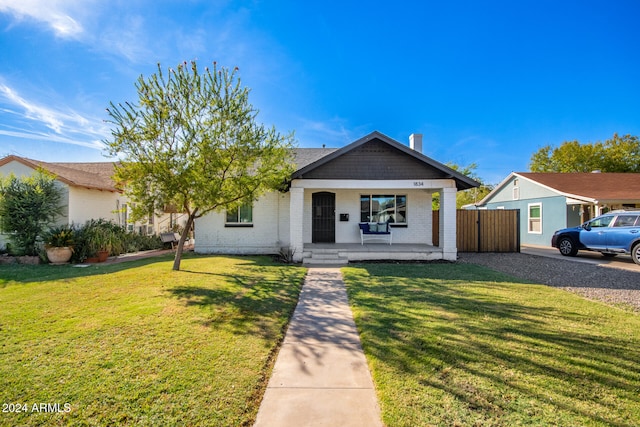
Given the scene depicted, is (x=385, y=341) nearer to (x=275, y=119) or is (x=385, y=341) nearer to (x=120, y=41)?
(x=275, y=119)

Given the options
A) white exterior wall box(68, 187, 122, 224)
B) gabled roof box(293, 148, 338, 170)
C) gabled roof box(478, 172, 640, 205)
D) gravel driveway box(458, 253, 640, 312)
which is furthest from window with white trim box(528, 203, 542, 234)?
white exterior wall box(68, 187, 122, 224)

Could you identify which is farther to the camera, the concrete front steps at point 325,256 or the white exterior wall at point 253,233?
the white exterior wall at point 253,233

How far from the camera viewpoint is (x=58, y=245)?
1034cm

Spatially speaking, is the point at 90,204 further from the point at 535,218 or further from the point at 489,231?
the point at 535,218

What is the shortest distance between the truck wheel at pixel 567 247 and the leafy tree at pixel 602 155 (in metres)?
24.3

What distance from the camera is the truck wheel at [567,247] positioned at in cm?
1206

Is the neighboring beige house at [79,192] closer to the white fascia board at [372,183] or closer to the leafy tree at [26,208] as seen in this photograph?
the leafy tree at [26,208]

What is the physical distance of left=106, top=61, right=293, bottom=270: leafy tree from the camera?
738 centimetres

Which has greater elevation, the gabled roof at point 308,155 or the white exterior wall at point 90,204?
the gabled roof at point 308,155

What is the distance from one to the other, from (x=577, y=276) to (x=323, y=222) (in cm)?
903

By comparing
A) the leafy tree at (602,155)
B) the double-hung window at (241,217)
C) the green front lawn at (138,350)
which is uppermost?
the leafy tree at (602,155)

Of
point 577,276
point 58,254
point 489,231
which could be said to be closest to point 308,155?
point 489,231

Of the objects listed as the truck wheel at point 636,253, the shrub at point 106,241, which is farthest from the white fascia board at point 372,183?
the shrub at point 106,241

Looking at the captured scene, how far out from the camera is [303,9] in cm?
990
